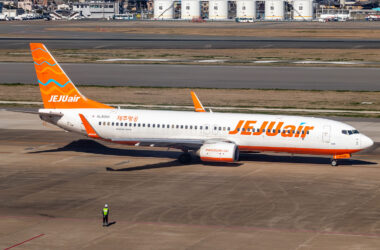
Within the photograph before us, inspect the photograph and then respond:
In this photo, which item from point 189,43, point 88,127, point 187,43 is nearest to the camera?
point 88,127

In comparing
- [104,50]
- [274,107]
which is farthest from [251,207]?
[104,50]

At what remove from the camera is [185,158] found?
56500mm

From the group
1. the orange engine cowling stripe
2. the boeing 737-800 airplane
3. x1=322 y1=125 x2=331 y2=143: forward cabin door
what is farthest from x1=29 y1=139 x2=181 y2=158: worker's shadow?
x1=322 y1=125 x2=331 y2=143: forward cabin door

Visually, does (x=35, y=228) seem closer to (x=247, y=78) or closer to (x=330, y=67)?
(x=247, y=78)

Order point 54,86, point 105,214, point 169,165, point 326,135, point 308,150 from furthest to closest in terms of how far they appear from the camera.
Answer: point 54,86 → point 169,165 → point 308,150 → point 326,135 → point 105,214

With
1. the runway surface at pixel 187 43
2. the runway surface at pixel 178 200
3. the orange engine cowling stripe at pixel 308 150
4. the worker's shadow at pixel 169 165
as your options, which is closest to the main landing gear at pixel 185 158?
the worker's shadow at pixel 169 165

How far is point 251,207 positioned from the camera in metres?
44.0

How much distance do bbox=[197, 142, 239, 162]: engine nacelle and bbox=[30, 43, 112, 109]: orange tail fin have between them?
10289mm

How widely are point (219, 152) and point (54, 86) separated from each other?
1562 cm

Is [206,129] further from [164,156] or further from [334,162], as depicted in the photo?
[334,162]

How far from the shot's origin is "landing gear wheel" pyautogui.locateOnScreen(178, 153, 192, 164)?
56500 millimetres

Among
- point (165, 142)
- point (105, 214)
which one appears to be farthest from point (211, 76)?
point (105, 214)

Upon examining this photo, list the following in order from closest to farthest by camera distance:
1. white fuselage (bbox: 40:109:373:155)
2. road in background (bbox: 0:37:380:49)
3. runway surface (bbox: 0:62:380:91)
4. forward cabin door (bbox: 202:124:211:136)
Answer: white fuselage (bbox: 40:109:373:155) → forward cabin door (bbox: 202:124:211:136) → runway surface (bbox: 0:62:380:91) → road in background (bbox: 0:37:380:49)

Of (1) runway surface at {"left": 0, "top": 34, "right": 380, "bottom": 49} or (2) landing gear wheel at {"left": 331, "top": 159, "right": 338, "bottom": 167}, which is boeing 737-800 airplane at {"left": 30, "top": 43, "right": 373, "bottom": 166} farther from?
(1) runway surface at {"left": 0, "top": 34, "right": 380, "bottom": 49}
